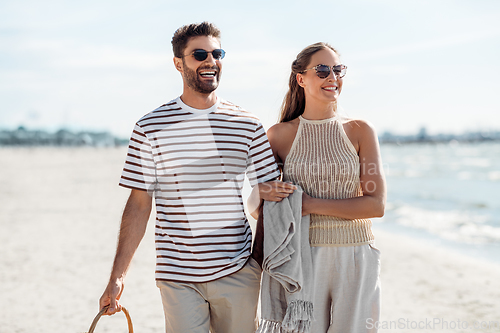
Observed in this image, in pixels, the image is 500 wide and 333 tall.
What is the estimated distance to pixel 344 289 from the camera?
251cm

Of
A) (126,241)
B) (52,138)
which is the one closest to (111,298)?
(126,241)

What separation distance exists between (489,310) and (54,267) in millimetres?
6065

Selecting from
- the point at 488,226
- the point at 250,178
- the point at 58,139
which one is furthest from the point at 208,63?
the point at 58,139

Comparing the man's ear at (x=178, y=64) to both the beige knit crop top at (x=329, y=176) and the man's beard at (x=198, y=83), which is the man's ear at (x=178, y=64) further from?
the beige knit crop top at (x=329, y=176)

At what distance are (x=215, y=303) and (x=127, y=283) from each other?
421 cm

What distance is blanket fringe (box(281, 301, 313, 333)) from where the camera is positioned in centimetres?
241

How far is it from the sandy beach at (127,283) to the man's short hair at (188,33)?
3337mm

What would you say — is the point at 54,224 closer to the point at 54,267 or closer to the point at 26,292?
the point at 54,267

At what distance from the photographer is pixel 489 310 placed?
18.0 ft

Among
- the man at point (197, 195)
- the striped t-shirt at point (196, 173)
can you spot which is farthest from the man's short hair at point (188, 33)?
the striped t-shirt at point (196, 173)

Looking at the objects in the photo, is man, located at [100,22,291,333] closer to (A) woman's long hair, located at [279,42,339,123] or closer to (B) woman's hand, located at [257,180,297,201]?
(B) woman's hand, located at [257,180,297,201]

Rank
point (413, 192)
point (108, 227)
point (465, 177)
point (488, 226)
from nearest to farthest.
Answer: point (108, 227)
point (488, 226)
point (413, 192)
point (465, 177)

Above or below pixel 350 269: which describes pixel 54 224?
below

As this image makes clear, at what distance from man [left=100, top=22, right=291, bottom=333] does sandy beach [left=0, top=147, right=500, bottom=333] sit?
2.64m
